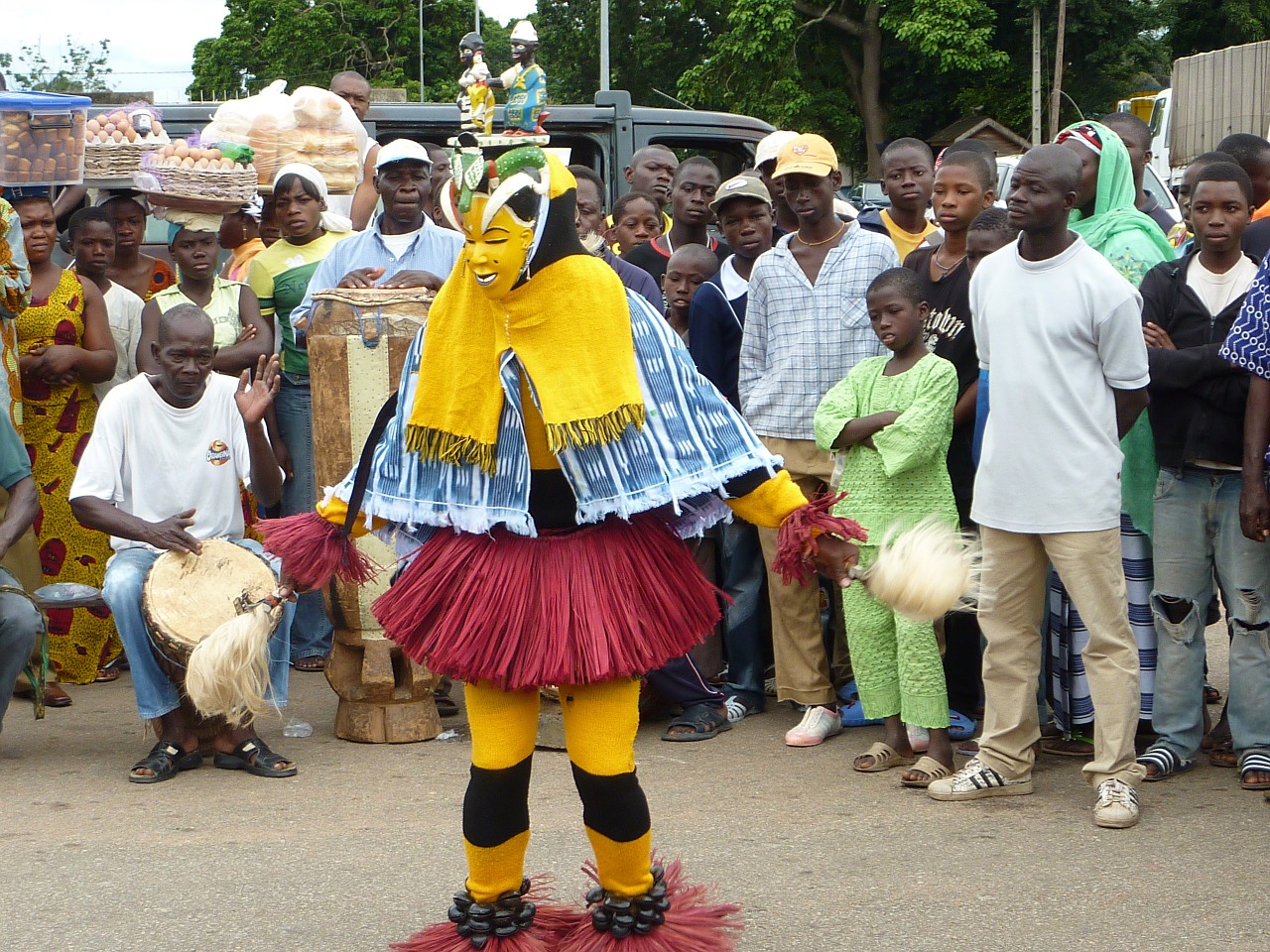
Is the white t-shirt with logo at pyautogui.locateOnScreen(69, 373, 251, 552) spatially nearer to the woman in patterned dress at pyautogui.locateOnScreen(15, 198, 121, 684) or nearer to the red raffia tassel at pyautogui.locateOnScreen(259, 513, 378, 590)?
the woman in patterned dress at pyautogui.locateOnScreen(15, 198, 121, 684)

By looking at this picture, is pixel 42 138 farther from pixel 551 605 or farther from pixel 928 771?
pixel 928 771

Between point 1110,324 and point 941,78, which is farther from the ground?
point 941,78

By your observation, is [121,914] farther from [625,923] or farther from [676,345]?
[676,345]

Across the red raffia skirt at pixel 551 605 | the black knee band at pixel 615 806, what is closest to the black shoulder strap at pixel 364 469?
the red raffia skirt at pixel 551 605

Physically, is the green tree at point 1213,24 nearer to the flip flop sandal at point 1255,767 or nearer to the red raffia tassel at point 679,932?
the flip flop sandal at point 1255,767

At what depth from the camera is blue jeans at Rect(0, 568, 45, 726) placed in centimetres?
568

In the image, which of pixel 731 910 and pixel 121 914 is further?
pixel 121 914

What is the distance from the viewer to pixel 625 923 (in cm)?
365

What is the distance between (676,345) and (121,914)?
217 cm

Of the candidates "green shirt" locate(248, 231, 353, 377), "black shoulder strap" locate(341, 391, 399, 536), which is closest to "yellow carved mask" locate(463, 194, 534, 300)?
"black shoulder strap" locate(341, 391, 399, 536)

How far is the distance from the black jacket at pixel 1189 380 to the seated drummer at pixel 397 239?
287 centimetres

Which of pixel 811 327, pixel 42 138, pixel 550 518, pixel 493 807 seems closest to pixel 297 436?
pixel 42 138

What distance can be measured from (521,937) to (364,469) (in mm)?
1211

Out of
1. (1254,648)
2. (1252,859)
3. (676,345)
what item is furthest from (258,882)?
(1254,648)
